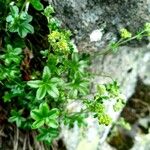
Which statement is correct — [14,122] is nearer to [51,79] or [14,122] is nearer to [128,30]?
[51,79]

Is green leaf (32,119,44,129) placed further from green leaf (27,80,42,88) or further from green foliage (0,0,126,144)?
green leaf (27,80,42,88)

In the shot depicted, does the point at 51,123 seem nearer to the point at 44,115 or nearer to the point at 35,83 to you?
the point at 44,115

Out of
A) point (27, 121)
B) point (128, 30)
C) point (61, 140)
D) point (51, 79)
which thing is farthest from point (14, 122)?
point (128, 30)

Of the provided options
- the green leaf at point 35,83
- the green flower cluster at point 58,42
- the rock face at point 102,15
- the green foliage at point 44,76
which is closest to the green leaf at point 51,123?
the green foliage at point 44,76

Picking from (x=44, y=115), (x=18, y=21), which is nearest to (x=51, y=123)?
(x=44, y=115)

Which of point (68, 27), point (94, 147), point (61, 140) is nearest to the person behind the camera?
point (68, 27)

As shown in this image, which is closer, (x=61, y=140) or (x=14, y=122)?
(x=14, y=122)

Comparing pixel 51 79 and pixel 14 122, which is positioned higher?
pixel 51 79

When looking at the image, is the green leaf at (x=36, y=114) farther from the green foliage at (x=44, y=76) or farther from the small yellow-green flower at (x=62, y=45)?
the small yellow-green flower at (x=62, y=45)

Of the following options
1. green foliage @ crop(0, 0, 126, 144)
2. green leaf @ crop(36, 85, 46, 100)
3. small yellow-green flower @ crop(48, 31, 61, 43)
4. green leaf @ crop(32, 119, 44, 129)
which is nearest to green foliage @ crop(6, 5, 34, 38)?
green foliage @ crop(0, 0, 126, 144)
